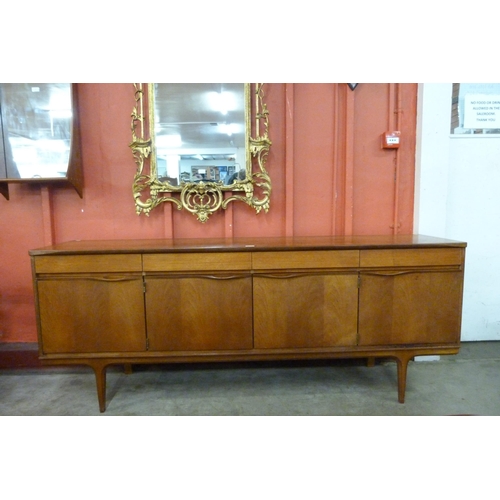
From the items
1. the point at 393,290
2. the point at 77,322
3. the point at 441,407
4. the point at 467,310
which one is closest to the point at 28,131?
the point at 77,322

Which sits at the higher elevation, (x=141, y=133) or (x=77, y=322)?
(x=141, y=133)

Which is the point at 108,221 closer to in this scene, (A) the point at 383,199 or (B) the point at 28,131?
(B) the point at 28,131

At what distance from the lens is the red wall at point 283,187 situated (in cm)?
242

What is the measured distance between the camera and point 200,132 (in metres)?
2.34

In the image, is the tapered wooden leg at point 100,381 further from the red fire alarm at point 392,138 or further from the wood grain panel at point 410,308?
the red fire alarm at point 392,138

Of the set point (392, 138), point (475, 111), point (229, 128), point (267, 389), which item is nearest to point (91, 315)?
point (267, 389)

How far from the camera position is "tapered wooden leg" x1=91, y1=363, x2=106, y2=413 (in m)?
1.91

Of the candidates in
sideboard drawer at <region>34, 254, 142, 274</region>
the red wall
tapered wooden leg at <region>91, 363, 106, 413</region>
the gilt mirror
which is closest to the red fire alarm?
the red wall

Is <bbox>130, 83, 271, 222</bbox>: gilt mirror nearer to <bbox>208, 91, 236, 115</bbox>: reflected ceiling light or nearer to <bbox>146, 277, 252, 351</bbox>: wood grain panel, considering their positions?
<bbox>208, 91, 236, 115</bbox>: reflected ceiling light

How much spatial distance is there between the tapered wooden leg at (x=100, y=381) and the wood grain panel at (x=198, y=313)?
0.35m

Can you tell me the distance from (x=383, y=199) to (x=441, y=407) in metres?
1.50

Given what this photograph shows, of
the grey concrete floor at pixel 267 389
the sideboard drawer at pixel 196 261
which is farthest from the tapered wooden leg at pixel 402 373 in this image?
the sideboard drawer at pixel 196 261

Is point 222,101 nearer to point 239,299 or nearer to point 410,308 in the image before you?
point 239,299

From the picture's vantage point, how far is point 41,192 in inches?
95.2
